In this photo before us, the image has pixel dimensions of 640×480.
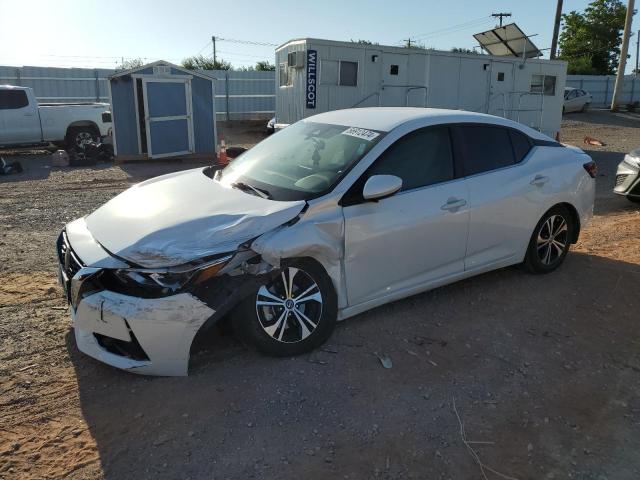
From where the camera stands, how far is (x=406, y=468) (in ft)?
8.96

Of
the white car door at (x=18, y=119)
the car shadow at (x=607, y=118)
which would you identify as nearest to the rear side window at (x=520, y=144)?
the white car door at (x=18, y=119)

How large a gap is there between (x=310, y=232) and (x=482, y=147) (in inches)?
76.8

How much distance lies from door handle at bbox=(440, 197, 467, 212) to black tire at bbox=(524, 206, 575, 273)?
1.11 meters

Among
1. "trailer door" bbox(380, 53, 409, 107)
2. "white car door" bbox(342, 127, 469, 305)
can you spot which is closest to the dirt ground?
"white car door" bbox(342, 127, 469, 305)

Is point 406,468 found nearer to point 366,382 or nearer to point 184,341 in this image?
point 366,382

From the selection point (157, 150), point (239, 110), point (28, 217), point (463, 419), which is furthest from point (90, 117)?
point (463, 419)

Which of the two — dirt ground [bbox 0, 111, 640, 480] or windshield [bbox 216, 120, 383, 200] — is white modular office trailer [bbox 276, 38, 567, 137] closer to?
windshield [bbox 216, 120, 383, 200]

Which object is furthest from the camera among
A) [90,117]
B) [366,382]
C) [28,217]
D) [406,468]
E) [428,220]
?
[90,117]

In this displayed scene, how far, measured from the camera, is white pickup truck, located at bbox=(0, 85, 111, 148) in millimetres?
14836

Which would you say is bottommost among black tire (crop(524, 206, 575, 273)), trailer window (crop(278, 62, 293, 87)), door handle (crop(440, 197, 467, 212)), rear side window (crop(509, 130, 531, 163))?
black tire (crop(524, 206, 575, 273))

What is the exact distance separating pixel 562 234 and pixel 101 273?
163 inches

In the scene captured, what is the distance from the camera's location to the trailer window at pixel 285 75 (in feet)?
49.7

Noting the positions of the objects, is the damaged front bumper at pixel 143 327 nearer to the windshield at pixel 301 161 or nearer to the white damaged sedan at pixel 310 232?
the white damaged sedan at pixel 310 232

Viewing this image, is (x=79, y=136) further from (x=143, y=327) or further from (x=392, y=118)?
(x=143, y=327)
